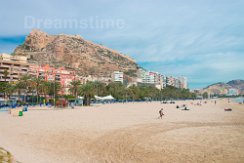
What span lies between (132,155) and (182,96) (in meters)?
180

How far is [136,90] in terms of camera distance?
123000mm

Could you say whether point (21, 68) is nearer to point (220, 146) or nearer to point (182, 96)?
point (220, 146)

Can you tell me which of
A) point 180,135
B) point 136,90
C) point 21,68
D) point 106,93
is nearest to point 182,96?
point 136,90

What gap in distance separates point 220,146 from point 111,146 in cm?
565

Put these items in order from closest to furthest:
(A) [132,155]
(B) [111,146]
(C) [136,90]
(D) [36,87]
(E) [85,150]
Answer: (A) [132,155] < (E) [85,150] < (B) [111,146] < (D) [36,87] < (C) [136,90]

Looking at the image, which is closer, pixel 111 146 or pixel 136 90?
pixel 111 146

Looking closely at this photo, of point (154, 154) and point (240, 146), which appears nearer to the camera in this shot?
point (154, 154)

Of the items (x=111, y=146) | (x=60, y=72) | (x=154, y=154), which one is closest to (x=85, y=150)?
(x=111, y=146)

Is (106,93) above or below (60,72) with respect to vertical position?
below

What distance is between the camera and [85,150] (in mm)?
11773

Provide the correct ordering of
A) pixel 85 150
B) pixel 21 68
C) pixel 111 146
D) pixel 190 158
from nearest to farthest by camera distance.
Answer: pixel 190 158
pixel 85 150
pixel 111 146
pixel 21 68

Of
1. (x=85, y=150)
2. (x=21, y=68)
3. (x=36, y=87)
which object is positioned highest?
(x=21, y=68)

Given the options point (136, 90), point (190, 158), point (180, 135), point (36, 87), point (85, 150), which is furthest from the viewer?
point (136, 90)

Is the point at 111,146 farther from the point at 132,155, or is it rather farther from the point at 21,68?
the point at 21,68
